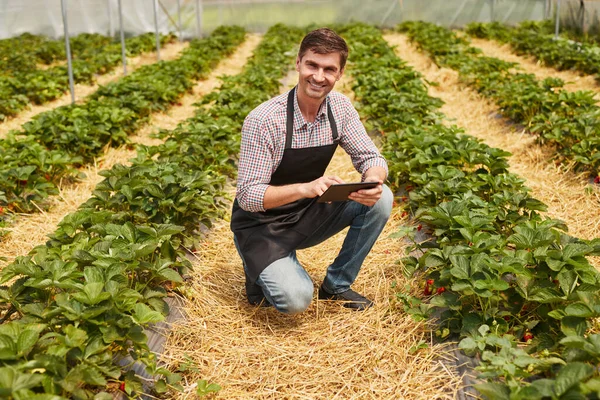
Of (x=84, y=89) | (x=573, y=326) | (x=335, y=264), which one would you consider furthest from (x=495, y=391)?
(x=84, y=89)

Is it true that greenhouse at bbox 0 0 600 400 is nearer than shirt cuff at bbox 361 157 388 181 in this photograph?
Yes

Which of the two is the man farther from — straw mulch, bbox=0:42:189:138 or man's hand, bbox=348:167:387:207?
straw mulch, bbox=0:42:189:138

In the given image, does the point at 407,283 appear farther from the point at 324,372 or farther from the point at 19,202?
the point at 19,202

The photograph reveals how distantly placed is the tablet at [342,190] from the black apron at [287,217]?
282 millimetres

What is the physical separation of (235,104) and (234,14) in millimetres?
12576

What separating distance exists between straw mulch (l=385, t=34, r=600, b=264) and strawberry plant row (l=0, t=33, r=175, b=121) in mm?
5618

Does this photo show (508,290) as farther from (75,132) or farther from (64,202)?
(75,132)

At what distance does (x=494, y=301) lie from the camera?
2697 millimetres

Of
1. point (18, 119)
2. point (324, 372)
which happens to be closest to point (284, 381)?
point (324, 372)

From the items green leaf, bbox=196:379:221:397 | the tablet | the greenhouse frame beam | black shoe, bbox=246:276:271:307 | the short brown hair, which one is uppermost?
the short brown hair

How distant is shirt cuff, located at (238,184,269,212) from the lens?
2703 mm

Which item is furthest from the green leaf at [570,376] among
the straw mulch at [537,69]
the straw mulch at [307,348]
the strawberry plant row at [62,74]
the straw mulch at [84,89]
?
the strawberry plant row at [62,74]

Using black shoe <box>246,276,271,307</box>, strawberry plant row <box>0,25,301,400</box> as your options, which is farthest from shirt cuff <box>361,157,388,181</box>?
strawberry plant row <box>0,25,301,400</box>

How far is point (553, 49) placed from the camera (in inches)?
405
